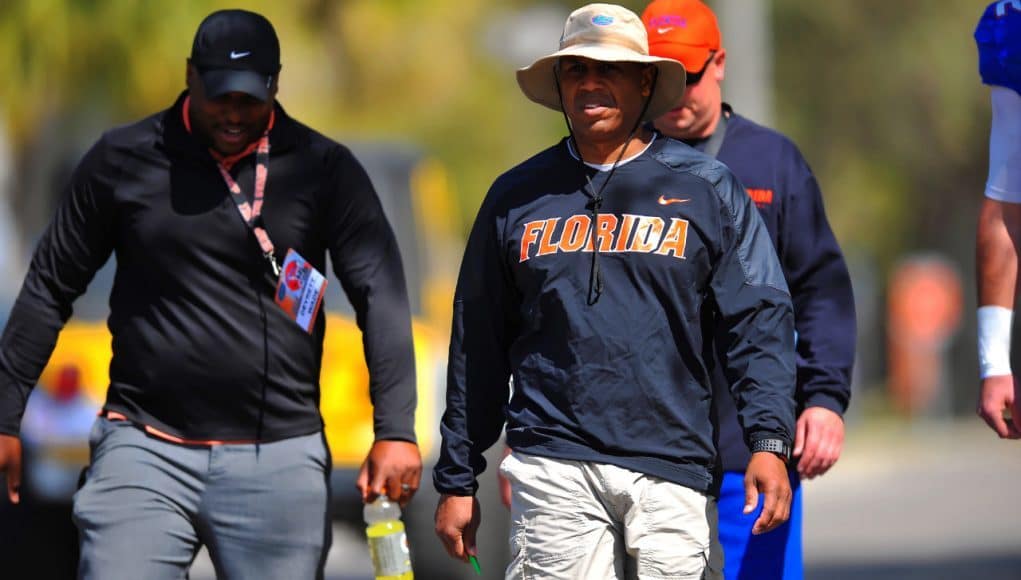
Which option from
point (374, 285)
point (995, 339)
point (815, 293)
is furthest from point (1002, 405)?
point (374, 285)

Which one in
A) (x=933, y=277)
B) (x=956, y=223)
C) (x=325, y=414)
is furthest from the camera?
(x=956, y=223)

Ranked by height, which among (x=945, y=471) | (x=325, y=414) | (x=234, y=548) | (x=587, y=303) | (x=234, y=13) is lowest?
(x=945, y=471)

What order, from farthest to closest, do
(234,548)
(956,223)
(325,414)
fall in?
(956,223)
(325,414)
(234,548)

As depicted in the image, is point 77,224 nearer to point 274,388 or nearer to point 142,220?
point 142,220

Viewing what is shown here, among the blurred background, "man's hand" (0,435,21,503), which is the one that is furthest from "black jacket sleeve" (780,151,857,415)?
the blurred background

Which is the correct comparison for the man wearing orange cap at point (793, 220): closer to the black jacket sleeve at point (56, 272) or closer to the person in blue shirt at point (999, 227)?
the person in blue shirt at point (999, 227)

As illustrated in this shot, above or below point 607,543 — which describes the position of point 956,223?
below

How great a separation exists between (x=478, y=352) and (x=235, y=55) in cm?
115

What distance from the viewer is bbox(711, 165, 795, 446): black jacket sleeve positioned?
462cm

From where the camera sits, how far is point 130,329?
540cm

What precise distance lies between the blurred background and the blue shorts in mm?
3658

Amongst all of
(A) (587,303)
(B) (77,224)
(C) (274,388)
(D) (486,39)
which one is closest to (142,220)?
(B) (77,224)

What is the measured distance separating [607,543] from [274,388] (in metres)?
1.23

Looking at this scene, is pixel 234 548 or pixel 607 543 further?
pixel 234 548
